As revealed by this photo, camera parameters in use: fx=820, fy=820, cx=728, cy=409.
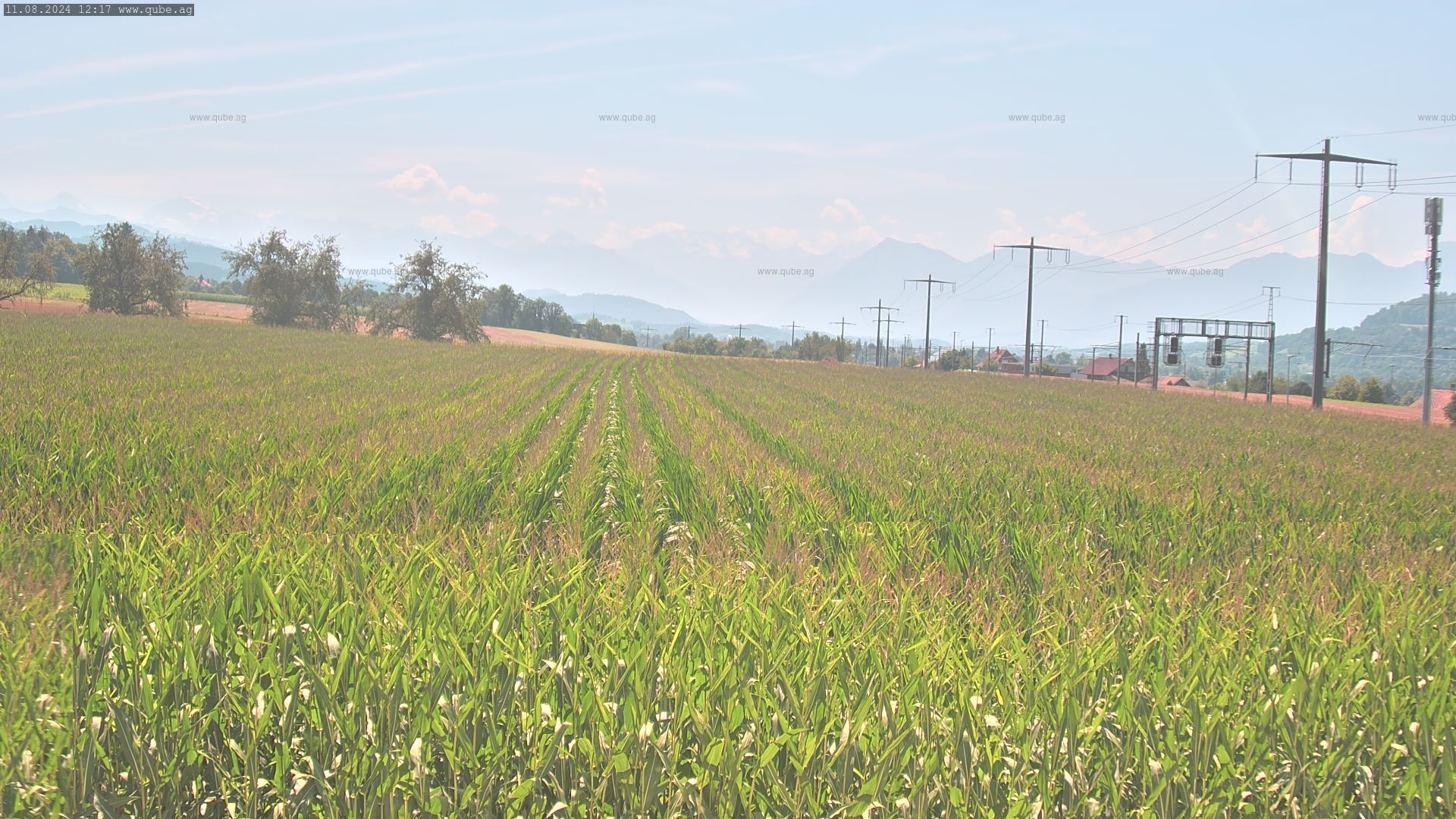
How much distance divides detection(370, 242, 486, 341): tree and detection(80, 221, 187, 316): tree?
19.8 metres

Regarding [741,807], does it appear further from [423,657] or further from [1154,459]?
[1154,459]

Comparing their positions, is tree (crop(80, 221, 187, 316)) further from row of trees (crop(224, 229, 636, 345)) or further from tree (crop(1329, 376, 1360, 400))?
tree (crop(1329, 376, 1360, 400))

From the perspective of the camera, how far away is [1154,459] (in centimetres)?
1208

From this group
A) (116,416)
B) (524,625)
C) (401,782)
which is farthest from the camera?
(116,416)

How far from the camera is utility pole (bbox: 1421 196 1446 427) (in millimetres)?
29750

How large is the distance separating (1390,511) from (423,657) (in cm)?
964

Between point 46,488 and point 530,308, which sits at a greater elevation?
point 530,308

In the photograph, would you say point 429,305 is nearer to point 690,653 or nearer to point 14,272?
point 14,272

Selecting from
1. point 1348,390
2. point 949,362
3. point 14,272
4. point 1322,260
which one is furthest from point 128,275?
point 1348,390

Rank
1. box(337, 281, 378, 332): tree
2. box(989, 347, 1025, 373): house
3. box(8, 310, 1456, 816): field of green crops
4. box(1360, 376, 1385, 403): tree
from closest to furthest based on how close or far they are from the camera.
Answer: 1. box(8, 310, 1456, 816): field of green crops
2. box(1360, 376, 1385, 403): tree
3. box(337, 281, 378, 332): tree
4. box(989, 347, 1025, 373): house

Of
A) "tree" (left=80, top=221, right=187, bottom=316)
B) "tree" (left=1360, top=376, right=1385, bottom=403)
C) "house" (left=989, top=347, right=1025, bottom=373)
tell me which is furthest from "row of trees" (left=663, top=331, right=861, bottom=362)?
"tree" (left=80, top=221, right=187, bottom=316)

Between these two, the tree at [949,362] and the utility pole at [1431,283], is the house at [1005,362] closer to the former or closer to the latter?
the tree at [949,362]

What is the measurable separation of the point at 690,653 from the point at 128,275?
9359 centimetres

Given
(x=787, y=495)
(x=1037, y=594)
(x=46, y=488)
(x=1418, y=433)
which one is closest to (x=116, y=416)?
(x=46, y=488)
